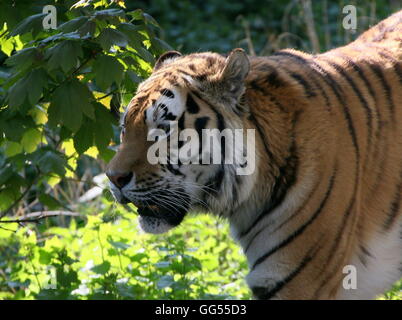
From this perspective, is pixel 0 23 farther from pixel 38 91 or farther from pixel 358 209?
pixel 358 209

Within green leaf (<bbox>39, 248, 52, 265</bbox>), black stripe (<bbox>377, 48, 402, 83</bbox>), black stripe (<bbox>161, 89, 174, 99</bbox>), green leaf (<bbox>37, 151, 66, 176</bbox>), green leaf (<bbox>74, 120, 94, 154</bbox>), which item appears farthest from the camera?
green leaf (<bbox>39, 248, 52, 265</bbox>)

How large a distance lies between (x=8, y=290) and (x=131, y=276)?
1.05 meters

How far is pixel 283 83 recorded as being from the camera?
2926 mm

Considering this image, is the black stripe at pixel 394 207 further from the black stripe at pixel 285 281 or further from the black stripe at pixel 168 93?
the black stripe at pixel 168 93

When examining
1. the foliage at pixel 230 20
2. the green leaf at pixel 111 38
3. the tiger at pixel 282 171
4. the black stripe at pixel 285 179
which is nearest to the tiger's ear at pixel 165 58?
the tiger at pixel 282 171

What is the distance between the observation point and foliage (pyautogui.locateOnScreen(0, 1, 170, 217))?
2971 mm

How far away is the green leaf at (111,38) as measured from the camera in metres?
2.91

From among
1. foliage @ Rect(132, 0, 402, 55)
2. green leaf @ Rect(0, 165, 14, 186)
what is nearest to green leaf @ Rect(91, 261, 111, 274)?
green leaf @ Rect(0, 165, 14, 186)

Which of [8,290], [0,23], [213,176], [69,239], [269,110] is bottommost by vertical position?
[8,290]

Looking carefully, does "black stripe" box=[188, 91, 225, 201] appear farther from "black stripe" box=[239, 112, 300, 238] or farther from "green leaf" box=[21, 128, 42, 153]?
"green leaf" box=[21, 128, 42, 153]

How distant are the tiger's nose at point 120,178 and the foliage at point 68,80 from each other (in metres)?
0.34

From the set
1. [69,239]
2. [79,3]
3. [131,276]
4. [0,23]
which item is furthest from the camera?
[69,239]

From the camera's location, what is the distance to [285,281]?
9.30ft
